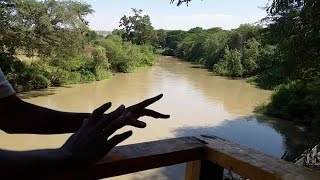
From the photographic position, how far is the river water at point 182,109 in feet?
38.8

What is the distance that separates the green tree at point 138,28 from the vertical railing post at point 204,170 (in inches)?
2080

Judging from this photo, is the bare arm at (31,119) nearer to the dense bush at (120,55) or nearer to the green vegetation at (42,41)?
the green vegetation at (42,41)

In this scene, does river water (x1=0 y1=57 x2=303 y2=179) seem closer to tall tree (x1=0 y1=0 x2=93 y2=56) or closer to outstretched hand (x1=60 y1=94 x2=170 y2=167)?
tall tree (x1=0 y1=0 x2=93 y2=56)

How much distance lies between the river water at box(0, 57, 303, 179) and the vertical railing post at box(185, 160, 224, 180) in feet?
23.9

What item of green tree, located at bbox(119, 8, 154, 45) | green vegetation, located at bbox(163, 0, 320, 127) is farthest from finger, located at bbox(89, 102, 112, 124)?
green tree, located at bbox(119, 8, 154, 45)

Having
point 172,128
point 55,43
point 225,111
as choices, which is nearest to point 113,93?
point 55,43

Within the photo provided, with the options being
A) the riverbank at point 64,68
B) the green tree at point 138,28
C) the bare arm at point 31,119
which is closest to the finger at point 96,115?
the bare arm at point 31,119

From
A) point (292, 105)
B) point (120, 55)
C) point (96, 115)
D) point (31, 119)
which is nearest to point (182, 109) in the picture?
point (292, 105)

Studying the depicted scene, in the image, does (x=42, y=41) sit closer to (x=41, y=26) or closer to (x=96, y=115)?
(x=41, y=26)

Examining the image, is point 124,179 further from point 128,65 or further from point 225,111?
point 128,65

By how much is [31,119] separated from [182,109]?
16.7 meters

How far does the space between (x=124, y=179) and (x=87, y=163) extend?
7.69m

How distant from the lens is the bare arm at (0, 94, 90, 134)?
1.15m

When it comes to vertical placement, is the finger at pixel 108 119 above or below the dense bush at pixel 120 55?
above
